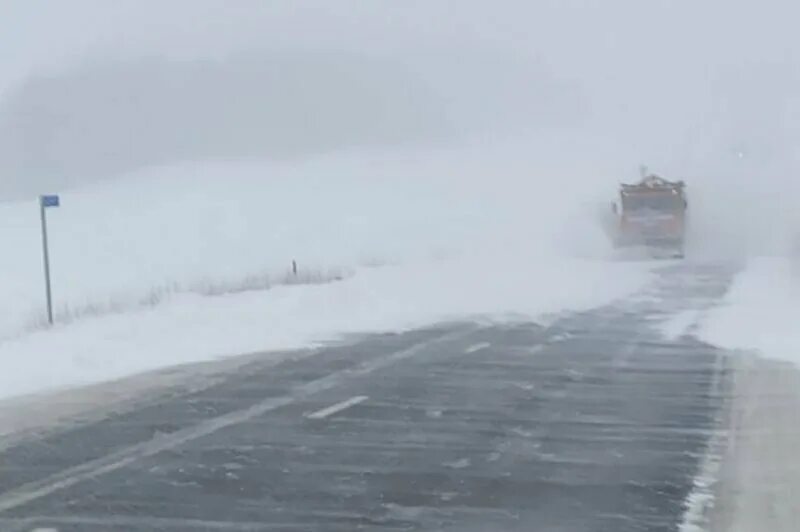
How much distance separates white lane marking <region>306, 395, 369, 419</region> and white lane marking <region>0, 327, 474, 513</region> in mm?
453

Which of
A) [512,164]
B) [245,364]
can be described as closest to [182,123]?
[512,164]

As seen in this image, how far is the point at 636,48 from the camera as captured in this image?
322ft

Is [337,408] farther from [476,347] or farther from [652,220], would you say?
[652,220]

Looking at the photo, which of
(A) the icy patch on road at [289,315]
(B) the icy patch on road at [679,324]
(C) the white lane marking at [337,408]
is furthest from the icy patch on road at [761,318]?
(C) the white lane marking at [337,408]

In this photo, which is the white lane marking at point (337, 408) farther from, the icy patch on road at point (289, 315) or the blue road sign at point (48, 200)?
the blue road sign at point (48, 200)

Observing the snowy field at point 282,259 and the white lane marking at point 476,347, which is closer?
the white lane marking at point 476,347

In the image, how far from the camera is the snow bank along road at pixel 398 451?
829 centimetres

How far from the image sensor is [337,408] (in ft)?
42.6

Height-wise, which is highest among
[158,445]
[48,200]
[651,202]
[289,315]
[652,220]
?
[48,200]

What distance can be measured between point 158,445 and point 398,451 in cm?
179

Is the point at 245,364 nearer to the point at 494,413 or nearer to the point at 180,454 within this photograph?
the point at 494,413

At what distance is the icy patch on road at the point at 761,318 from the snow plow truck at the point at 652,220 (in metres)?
12.1

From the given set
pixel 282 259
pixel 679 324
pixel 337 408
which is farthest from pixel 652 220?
pixel 337 408

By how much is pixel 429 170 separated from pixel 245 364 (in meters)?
61.9
